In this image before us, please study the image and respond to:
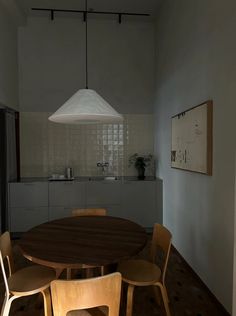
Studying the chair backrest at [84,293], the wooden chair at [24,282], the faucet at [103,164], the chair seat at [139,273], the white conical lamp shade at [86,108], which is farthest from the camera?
the faucet at [103,164]

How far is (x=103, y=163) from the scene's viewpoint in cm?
468

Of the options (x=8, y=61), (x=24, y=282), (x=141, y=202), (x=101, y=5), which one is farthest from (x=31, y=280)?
(x=101, y=5)

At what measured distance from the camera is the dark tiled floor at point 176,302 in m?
2.22

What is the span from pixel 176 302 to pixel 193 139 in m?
1.60

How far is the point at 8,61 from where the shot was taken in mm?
3936

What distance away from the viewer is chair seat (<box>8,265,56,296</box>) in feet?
5.99

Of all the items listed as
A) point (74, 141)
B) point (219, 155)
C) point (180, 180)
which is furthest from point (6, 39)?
point (219, 155)

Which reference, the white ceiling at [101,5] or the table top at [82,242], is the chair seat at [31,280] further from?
the white ceiling at [101,5]

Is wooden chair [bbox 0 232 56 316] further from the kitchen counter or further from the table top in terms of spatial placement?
the kitchen counter

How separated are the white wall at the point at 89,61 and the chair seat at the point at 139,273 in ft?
10.2

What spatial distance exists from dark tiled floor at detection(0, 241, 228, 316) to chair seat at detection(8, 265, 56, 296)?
18.5 inches

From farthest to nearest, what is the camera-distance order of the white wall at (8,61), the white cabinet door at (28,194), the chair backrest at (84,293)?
the white cabinet door at (28,194) → the white wall at (8,61) → the chair backrest at (84,293)

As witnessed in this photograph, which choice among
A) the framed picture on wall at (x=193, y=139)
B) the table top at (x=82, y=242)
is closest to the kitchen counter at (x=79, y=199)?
the framed picture on wall at (x=193, y=139)

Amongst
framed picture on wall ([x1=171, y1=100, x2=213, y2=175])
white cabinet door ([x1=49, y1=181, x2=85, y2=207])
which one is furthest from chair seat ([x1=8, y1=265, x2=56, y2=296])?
white cabinet door ([x1=49, y1=181, x2=85, y2=207])
